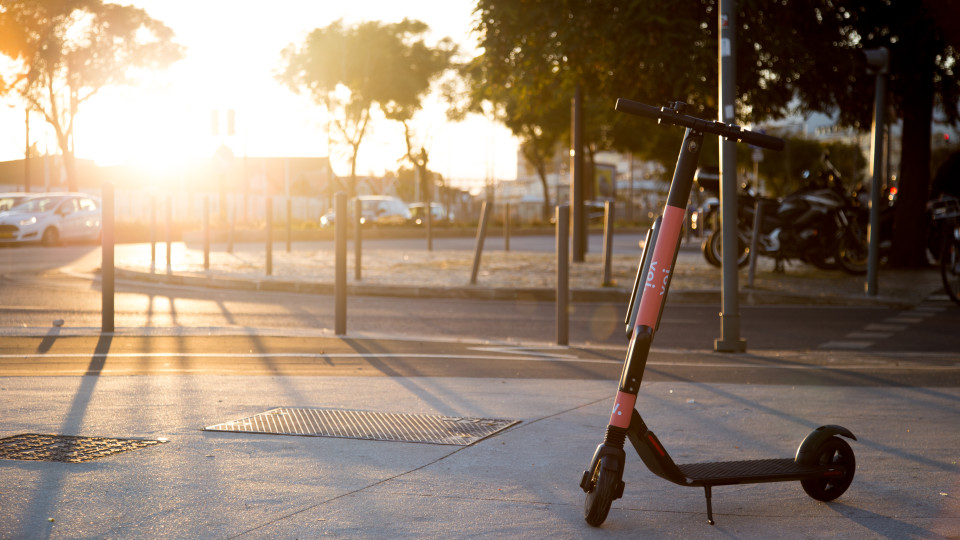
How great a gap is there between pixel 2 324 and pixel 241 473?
663 cm

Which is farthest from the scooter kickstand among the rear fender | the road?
the road

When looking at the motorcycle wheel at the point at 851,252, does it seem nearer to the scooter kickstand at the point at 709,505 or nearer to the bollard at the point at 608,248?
the bollard at the point at 608,248

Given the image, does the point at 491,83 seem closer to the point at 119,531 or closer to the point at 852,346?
the point at 852,346

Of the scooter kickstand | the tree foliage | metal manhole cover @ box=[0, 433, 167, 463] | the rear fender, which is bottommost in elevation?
metal manhole cover @ box=[0, 433, 167, 463]

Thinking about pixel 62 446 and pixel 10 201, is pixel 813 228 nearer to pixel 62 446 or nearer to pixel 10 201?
pixel 62 446

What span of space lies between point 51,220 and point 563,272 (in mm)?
21267

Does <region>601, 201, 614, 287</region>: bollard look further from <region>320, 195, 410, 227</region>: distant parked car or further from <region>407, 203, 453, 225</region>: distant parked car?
<region>407, 203, 453, 225</region>: distant parked car

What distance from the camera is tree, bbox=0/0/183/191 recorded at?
39.3 metres

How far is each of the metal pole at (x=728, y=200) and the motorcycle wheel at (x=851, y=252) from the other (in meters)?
8.60

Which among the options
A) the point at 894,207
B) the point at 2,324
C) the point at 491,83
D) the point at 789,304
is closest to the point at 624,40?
the point at 491,83

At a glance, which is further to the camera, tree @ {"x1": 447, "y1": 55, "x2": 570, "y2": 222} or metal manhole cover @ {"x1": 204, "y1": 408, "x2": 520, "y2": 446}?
tree @ {"x1": 447, "y1": 55, "x2": 570, "y2": 222}

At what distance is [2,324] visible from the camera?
9.75 m

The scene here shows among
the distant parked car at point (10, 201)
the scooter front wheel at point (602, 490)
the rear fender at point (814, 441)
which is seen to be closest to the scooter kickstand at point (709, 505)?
the scooter front wheel at point (602, 490)

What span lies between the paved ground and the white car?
20081 mm
